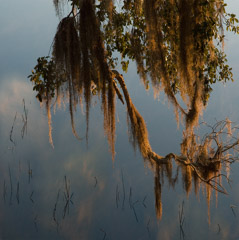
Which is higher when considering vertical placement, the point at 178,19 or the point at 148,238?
the point at 178,19

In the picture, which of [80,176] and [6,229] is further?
[80,176]

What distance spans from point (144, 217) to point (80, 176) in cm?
264

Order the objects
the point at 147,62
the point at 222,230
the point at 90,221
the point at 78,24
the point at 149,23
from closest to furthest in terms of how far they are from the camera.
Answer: the point at 149,23
the point at 78,24
the point at 147,62
the point at 222,230
the point at 90,221

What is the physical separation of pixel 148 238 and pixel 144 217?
0.59 meters

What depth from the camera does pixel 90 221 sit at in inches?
461

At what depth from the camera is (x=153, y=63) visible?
548cm

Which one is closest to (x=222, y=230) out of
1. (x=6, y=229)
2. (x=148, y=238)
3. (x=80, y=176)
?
(x=148, y=238)

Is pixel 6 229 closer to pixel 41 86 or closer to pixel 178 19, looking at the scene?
pixel 41 86

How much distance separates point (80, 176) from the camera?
13016 mm

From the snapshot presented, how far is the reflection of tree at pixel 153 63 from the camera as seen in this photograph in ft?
17.8

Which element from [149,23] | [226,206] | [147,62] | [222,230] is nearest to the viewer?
[149,23]

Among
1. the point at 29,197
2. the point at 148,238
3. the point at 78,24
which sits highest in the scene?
the point at 78,24

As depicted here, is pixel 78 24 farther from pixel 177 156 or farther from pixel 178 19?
pixel 177 156

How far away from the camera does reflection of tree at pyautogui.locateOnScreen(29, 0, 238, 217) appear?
5.41m
